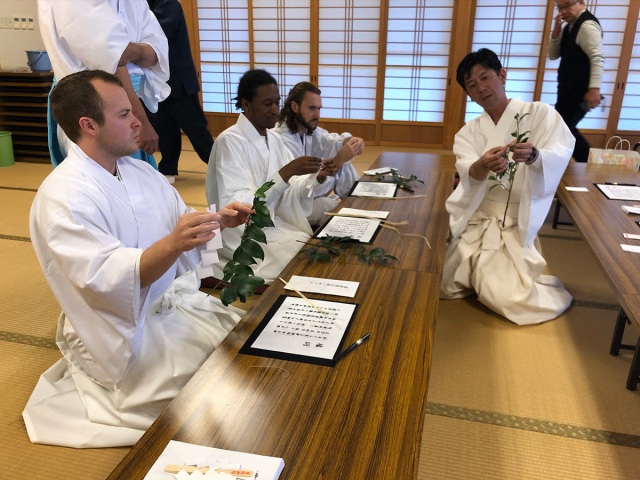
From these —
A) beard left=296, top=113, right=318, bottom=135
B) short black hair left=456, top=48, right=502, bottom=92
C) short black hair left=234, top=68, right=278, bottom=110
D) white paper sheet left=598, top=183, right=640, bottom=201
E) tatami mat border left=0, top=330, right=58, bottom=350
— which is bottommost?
tatami mat border left=0, top=330, right=58, bottom=350

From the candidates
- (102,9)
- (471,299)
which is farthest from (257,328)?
(471,299)

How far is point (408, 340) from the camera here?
58.7 inches

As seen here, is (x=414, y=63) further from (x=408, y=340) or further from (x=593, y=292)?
(x=408, y=340)

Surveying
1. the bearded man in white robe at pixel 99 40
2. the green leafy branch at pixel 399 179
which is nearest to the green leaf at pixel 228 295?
the bearded man in white robe at pixel 99 40

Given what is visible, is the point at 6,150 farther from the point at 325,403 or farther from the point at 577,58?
the point at 325,403

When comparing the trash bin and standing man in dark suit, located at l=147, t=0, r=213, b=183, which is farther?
the trash bin

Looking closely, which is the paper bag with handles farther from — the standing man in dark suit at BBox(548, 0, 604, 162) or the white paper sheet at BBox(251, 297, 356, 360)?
the white paper sheet at BBox(251, 297, 356, 360)

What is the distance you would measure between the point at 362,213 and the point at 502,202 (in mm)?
926

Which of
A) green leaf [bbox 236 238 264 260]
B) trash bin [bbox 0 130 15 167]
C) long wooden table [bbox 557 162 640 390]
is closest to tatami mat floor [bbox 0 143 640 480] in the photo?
long wooden table [bbox 557 162 640 390]

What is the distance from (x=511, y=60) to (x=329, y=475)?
22.7 ft

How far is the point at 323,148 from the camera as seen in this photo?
150 inches

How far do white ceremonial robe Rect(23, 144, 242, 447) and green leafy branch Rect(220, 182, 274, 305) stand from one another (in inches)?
10.3

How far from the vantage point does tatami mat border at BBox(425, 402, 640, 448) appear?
1.89 m

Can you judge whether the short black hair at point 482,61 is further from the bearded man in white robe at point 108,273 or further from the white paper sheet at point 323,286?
the bearded man in white robe at point 108,273
